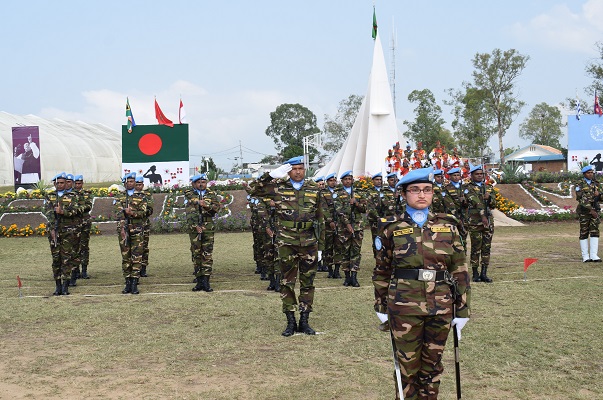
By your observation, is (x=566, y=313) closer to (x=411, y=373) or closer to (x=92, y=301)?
(x=411, y=373)

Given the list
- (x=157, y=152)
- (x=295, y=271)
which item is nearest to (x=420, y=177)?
(x=295, y=271)

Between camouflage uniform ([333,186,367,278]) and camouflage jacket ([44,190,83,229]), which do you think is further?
camouflage uniform ([333,186,367,278])

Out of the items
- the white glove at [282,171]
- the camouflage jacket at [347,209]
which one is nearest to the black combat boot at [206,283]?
A: the camouflage jacket at [347,209]

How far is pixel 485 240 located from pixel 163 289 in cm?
591

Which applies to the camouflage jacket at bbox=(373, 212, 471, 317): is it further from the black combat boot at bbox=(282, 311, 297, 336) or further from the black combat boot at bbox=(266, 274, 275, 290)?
the black combat boot at bbox=(266, 274, 275, 290)

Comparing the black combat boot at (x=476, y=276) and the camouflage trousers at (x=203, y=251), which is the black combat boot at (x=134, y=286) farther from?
the black combat boot at (x=476, y=276)

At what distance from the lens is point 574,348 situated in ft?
20.8

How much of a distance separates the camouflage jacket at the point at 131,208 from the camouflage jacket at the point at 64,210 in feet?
2.52

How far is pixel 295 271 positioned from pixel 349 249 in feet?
11.6

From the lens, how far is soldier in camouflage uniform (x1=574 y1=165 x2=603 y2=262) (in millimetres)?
12461

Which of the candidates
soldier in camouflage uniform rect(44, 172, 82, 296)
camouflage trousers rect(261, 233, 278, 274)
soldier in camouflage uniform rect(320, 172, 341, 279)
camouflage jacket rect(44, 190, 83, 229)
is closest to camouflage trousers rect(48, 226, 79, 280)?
soldier in camouflage uniform rect(44, 172, 82, 296)

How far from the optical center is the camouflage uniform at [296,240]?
7.36 metres

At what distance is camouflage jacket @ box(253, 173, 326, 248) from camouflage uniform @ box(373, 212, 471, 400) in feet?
10.3

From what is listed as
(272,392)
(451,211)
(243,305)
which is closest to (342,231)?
(451,211)
